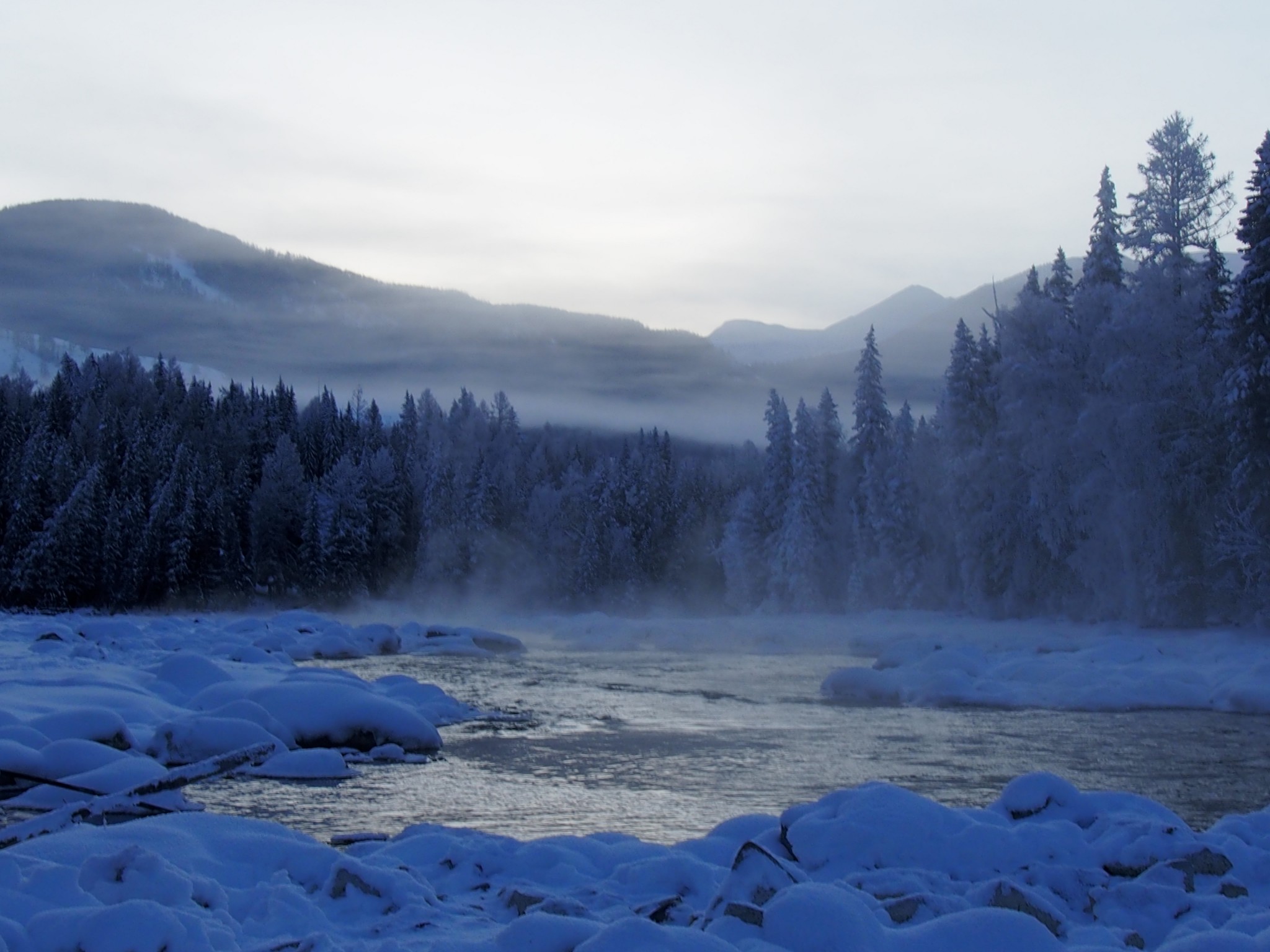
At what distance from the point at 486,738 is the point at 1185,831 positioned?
10478 mm

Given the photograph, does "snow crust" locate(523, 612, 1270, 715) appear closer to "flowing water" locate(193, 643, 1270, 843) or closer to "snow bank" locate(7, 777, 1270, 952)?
"flowing water" locate(193, 643, 1270, 843)

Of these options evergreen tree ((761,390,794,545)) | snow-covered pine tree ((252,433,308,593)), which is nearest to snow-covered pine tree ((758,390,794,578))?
evergreen tree ((761,390,794,545))

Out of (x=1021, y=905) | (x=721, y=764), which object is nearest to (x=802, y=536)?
(x=721, y=764)

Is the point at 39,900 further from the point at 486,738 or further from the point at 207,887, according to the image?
the point at 486,738

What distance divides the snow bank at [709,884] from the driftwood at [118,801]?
2.11ft

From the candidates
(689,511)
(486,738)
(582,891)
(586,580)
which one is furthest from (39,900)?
(689,511)

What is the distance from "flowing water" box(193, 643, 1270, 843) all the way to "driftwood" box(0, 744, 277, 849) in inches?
37.4

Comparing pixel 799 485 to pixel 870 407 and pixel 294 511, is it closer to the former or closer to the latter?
pixel 870 407

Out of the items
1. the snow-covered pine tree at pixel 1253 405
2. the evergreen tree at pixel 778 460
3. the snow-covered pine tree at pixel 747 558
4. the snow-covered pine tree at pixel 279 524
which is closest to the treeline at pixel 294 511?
the snow-covered pine tree at pixel 279 524

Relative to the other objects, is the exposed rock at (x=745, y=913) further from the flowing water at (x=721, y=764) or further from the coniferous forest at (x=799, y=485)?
the coniferous forest at (x=799, y=485)

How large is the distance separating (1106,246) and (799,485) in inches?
906

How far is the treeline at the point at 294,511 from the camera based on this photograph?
217 ft

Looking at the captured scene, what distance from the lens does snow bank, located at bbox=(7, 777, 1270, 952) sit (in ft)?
17.7

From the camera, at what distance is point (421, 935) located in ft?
19.4
